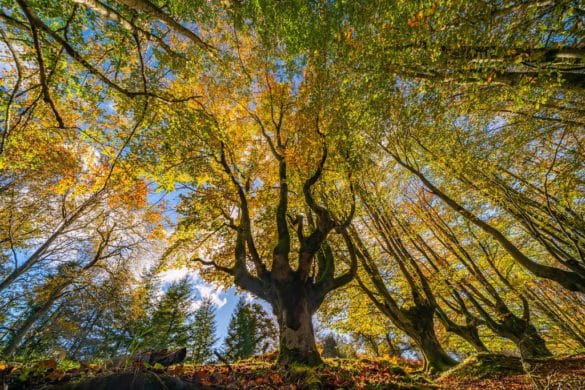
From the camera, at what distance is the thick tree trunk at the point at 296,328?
571 centimetres

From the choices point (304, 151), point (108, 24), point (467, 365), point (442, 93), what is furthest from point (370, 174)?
point (108, 24)

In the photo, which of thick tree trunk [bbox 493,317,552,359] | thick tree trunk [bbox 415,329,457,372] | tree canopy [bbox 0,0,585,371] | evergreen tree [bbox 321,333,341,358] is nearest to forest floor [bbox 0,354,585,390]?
tree canopy [bbox 0,0,585,371]

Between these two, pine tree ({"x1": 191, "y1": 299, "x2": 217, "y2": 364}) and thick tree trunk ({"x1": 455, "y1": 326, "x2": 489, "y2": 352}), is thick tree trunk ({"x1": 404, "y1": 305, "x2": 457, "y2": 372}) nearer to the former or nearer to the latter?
thick tree trunk ({"x1": 455, "y1": 326, "x2": 489, "y2": 352})

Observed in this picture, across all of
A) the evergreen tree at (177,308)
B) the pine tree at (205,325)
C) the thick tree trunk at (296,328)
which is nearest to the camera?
the thick tree trunk at (296,328)

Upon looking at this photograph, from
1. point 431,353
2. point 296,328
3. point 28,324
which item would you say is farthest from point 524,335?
point 28,324

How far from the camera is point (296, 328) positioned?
6.02 meters

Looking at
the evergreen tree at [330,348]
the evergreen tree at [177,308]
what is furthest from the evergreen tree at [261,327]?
the evergreen tree at [177,308]

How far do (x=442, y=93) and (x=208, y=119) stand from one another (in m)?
5.85

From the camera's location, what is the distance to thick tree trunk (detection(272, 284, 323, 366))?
225 inches

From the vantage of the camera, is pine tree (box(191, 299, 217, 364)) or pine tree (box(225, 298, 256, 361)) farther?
pine tree (box(225, 298, 256, 361))

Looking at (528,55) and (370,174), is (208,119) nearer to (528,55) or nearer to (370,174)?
(528,55)

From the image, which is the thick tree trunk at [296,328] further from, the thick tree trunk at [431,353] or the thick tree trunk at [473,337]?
the thick tree trunk at [473,337]

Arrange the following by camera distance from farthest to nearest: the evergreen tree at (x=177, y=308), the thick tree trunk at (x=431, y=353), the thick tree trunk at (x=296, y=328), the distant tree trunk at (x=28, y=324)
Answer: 1. the evergreen tree at (x=177, y=308)
2. the distant tree trunk at (x=28, y=324)
3. the thick tree trunk at (x=431, y=353)
4. the thick tree trunk at (x=296, y=328)

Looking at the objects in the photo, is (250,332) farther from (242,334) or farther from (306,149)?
(306,149)
